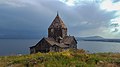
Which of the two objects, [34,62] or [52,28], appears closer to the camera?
[34,62]

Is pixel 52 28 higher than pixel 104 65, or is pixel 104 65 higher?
pixel 52 28

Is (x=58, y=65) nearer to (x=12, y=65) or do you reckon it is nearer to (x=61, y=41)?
(x=12, y=65)

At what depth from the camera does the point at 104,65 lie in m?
21.8

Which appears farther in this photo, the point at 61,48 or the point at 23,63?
the point at 61,48

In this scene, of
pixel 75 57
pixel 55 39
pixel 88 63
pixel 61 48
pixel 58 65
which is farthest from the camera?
pixel 55 39

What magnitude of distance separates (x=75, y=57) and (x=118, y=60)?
377cm

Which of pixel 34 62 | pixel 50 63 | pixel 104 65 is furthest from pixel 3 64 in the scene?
pixel 104 65

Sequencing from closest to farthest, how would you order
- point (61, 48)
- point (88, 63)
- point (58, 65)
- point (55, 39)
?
point (58, 65) → point (88, 63) → point (61, 48) → point (55, 39)

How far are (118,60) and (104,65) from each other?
2013 mm

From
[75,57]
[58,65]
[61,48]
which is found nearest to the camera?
[58,65]

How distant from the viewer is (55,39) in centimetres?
6950

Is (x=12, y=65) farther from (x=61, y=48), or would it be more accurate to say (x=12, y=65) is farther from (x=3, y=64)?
(x=61, y=48)

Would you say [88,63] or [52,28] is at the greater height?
[52,28]

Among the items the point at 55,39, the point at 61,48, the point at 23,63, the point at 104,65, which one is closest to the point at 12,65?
the point at 23,63
